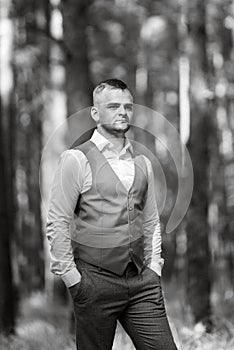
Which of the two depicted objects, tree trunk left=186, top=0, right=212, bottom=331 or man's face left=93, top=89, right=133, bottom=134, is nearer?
man's face left=93, top=89, right=133, bottom=134

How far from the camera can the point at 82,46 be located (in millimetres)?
10188

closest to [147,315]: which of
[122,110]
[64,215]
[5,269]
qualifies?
[64,215]

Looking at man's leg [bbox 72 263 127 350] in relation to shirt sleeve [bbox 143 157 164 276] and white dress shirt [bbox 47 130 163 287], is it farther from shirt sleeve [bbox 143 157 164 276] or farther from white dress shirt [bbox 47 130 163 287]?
shirt sleeve [bbox 143 157 164 276]

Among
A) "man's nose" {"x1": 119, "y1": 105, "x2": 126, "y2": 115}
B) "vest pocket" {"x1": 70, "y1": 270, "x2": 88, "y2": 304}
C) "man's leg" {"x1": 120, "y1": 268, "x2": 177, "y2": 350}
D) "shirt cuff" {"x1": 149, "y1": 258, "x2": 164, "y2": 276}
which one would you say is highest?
"man's nose" {"x1": 119, "y1": 105, "x2": 126, "y2": 115}

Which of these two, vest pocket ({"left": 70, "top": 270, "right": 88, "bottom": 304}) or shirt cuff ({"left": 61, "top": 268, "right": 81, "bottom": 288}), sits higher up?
shirt cuff ({"left": 61, "top": 268, "right": 81, "bottom": 288})

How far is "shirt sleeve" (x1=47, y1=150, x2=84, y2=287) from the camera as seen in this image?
432 cm

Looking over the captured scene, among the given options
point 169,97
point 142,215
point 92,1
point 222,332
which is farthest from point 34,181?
point 142,215

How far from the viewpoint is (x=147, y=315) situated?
4441 millimetres

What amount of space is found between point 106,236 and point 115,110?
84 cm

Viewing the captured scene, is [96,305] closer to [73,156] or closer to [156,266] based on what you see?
[156,266]

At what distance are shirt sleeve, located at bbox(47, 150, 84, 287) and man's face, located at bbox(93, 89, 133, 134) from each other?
1.03 feet

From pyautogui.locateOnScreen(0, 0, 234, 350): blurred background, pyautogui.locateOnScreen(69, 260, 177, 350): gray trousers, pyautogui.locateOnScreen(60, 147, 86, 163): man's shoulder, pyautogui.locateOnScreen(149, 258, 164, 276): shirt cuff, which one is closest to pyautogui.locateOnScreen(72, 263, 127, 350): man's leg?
pyautogui.locateOnScreen(69, 260, 177, 350): gray trousers

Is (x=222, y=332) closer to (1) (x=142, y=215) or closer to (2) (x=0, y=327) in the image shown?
(2) (x=0, y=327)

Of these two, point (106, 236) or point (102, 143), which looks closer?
point (106, 236)
